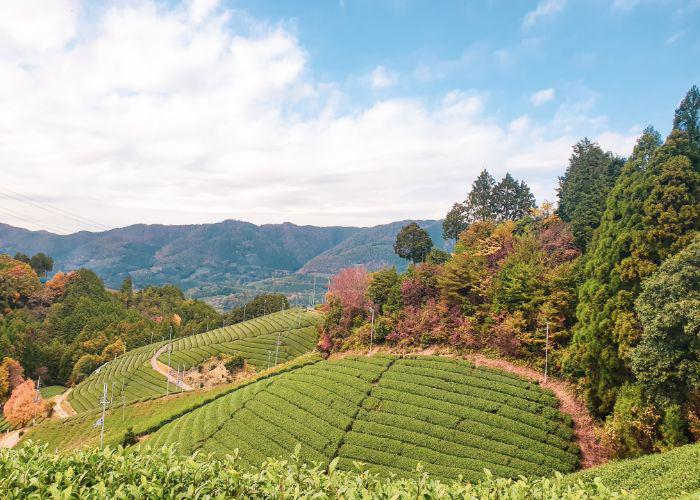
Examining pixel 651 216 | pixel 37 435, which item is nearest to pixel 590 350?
pixel 651 216

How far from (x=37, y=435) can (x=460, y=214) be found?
5061 centimetres

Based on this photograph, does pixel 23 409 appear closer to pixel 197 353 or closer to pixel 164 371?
pixel 164 371

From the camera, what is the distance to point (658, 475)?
12.3 meters

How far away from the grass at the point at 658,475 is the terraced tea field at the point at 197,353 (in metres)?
43.9

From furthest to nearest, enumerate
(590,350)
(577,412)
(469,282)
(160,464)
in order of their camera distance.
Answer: (469,282) → (577,412) → (590,350) → (160,464)

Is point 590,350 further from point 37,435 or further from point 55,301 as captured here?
point 55,301

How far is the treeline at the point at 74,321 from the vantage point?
71.1 m

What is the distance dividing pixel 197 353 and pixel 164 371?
4.75 meters

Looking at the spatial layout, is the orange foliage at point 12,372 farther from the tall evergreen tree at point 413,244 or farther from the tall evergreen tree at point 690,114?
the tall evergreen tree at point 690,114

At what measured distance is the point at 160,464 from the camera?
6445 mm

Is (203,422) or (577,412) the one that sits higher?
(577,412)

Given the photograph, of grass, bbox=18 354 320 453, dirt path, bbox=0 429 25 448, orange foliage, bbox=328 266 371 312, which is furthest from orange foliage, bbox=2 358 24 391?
orange foliage, bbox=328 266 371 312

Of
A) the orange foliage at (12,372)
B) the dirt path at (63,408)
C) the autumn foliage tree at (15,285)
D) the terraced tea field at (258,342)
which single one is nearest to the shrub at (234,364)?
the terraced tea field at (258,342)

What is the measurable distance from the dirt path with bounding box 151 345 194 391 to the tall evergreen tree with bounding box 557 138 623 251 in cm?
4270
